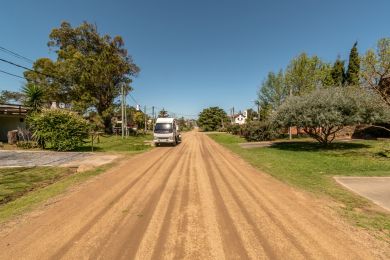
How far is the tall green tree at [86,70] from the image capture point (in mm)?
40469

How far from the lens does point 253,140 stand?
109ft

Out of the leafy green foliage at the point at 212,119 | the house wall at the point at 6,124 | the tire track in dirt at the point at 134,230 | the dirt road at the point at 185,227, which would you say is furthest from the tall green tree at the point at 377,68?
the leafy green foliage at the point at 212,119

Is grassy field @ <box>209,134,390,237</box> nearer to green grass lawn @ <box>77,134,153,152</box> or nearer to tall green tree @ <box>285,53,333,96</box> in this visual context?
green grass lawn @ <box>77,134,153,152</box>

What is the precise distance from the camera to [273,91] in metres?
46.8

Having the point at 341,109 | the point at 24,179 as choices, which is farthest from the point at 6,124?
the point at 341,109

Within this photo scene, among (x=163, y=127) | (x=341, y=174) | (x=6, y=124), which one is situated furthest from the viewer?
(x=6, y=124)

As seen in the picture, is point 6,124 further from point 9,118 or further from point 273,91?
point 273,91

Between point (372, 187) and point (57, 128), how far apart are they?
20.7 m

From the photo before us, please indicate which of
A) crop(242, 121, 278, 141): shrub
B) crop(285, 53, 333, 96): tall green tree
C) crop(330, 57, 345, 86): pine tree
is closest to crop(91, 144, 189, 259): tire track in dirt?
crop(242, 121, 278, 141): shrub

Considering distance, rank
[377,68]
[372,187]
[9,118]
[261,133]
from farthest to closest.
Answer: [261,133], [9,118], [377,68], [372,187]

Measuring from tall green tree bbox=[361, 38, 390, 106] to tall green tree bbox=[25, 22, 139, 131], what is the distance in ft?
117

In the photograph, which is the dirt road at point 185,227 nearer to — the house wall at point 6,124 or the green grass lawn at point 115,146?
the green grass lawn at point 115,146

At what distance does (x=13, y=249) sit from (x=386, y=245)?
671cm

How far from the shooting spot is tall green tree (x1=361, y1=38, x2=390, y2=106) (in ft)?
56.6
